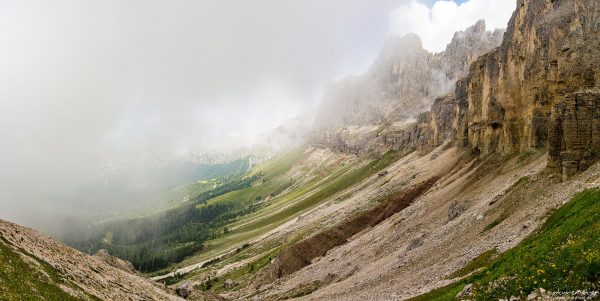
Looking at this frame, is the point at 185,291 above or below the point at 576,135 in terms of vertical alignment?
below

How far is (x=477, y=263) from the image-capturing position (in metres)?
43.2

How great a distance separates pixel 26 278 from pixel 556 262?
42465mm

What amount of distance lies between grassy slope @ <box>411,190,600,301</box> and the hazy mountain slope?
34.9 metres

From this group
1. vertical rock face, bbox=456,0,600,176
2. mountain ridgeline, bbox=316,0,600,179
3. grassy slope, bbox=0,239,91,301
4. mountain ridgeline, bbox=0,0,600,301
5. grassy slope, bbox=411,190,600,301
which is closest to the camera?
grassy slope, bbox=411,190,600,301

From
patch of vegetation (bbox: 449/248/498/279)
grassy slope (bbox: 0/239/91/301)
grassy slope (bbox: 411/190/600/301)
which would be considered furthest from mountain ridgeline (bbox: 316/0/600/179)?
grassy slope (bbox: 0/239/91/301)

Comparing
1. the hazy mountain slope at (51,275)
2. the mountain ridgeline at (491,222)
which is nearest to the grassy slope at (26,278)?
the hazy mountain slope at (51,275)

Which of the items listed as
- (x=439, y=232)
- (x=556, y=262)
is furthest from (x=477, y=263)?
(x=439, y=232)

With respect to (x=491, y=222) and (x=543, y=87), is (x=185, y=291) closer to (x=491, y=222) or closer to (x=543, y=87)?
(x=491, y=222)

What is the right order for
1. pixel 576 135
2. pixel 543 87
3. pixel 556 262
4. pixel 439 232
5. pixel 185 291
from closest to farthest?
pixel 556 262, pixel 576 135, pixel 439 232, pixel 543 87, pixel 185 291

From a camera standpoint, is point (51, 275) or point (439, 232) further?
point (439, 232)

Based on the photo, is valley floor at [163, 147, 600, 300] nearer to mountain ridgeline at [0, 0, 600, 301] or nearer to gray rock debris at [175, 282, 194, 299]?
mountain ridgeline at [0, 0, 600, 301]

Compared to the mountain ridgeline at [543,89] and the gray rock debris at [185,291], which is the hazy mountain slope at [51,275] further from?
the mountain ridgeline at [543,89]

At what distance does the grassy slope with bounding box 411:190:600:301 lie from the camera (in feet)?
75.0

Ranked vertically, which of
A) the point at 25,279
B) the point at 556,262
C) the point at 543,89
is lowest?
the point at 556,262
